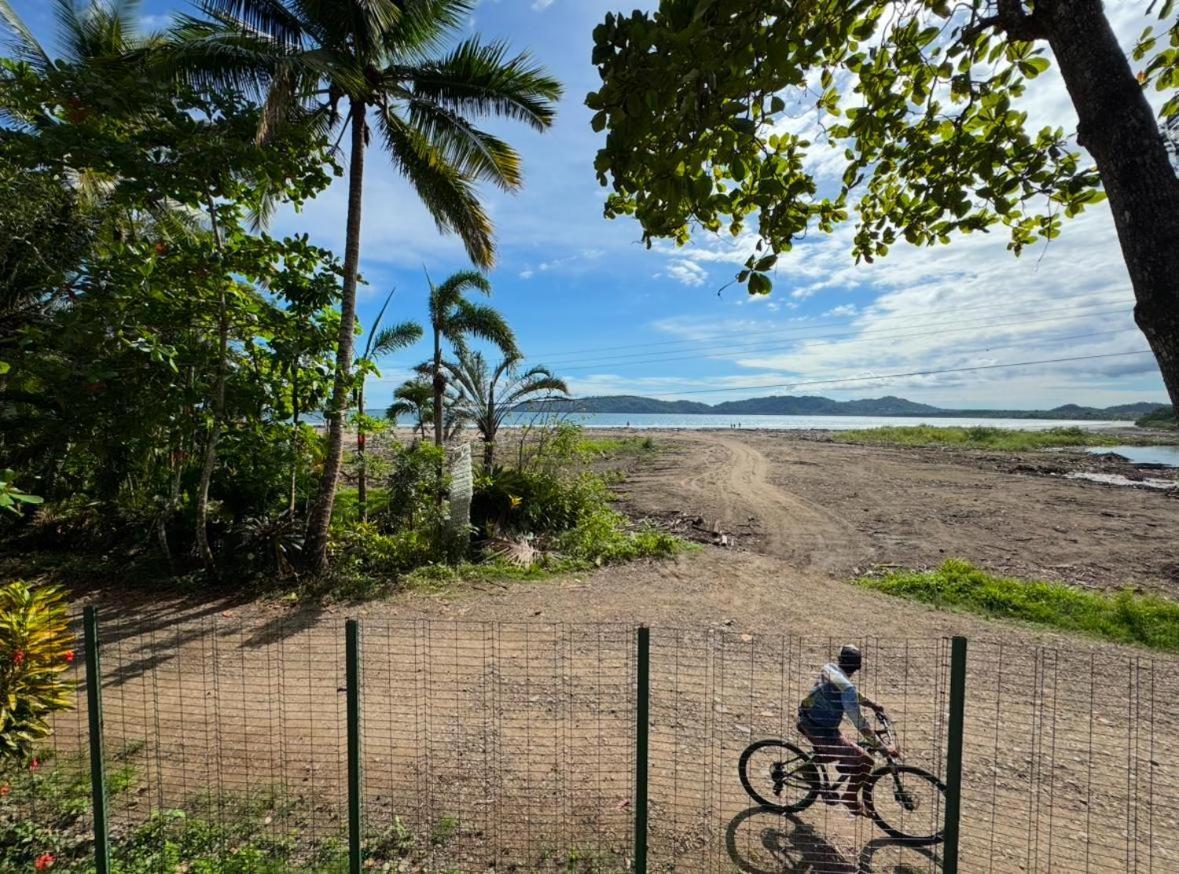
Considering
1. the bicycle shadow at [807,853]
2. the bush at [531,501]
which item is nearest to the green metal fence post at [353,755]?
the bicycle shadow at [807,853]

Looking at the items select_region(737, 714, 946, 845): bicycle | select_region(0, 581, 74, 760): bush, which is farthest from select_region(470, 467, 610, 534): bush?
select_region(737, 714, 946, 845): bicycle

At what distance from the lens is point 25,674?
3656 mm

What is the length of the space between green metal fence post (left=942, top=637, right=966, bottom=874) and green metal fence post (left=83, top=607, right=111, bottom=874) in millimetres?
4479

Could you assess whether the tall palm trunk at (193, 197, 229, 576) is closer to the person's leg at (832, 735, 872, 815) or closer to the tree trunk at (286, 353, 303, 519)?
the tree trunk at (286, 353, 303, 519)

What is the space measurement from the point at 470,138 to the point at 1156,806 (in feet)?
37.6

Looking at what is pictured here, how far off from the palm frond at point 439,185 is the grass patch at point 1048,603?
31.4 ft

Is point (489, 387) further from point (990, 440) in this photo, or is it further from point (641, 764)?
point (990, 440)

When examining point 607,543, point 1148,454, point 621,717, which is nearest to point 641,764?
point 621,717

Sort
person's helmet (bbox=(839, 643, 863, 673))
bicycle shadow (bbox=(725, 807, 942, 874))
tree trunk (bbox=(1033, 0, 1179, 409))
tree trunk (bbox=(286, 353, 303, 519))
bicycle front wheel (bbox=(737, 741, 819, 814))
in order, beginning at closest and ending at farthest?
tree trunk (bbox=(1033, 0, 1179, 409)), bicycle shadow (bbox=(725, 807, 942, 874)), bicycle front wheel (bbox=(737, 741, 819, 814)), person's helmet (bbox=(839, 643, 863, 673)), tree trunk (bbox=(286, 353, 303, 519))

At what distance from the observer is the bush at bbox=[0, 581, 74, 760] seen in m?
3.52

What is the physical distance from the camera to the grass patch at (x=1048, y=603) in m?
7.63

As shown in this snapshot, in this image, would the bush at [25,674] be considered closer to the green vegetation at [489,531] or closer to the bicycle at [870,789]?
the green vegetation at [489,531]

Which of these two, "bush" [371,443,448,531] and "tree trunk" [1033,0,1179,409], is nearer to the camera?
"tree trunk" [1033,0,1179,409]

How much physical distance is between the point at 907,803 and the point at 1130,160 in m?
3.65
